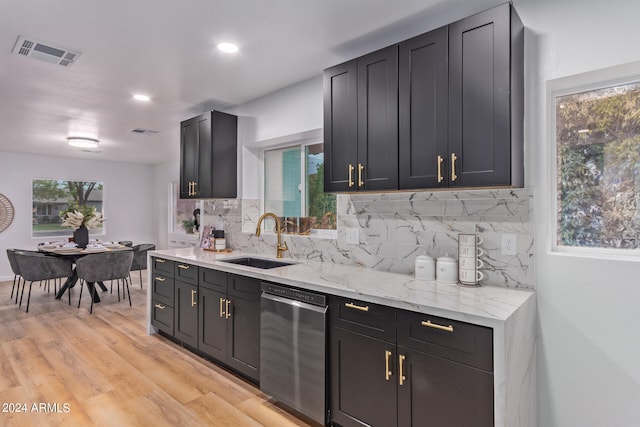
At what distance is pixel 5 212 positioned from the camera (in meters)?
6.92

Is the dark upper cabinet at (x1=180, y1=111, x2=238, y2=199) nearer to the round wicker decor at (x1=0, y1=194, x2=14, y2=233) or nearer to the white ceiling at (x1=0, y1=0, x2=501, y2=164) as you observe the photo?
the white ceiling at (x1=0, y1=0, x2=501, y2=164)

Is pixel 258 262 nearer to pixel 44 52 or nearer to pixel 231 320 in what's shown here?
pixel 231 320

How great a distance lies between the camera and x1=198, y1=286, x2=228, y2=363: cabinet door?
2.93m

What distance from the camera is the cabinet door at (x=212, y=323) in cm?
293

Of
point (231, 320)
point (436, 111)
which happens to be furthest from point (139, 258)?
point (436, 111)

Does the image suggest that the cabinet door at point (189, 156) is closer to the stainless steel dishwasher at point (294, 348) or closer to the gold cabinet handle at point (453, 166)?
the stainless steel dishwasher at point (294, 348)

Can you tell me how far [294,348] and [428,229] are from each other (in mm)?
1170

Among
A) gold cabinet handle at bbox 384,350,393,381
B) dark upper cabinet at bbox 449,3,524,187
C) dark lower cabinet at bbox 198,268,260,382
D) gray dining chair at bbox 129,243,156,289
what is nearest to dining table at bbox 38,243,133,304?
gray dining chair at bbox 129,243,156,289

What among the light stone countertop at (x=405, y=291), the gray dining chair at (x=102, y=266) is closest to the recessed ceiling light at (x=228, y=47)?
the light stone countertop at (x=405, y=291)

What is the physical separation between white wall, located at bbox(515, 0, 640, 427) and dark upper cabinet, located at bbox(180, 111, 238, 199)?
9.10ft

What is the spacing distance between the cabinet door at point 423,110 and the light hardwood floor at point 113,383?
5.64 ft

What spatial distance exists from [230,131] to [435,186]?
2533 millimetres

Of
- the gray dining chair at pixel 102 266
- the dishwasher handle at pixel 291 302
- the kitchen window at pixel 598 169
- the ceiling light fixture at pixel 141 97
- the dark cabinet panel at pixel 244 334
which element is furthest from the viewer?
the gray dining chair at pixel 102 266

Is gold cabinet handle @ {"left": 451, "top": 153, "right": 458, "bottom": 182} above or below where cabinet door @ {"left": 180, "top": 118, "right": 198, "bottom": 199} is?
below
